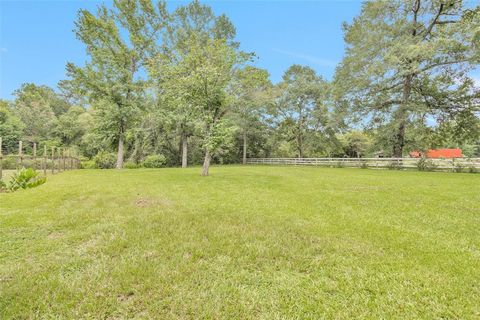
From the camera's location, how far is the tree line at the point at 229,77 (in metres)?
11.8

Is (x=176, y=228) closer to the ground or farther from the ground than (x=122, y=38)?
closer to the ground

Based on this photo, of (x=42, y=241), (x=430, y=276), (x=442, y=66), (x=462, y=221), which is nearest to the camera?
(x=430, y=276)

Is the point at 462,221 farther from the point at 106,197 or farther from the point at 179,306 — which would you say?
the point at 106,197

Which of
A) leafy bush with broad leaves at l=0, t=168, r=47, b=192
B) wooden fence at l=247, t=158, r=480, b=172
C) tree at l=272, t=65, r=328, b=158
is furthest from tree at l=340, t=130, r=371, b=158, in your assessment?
leafy bush with broad leaves at l=0, t=168, r=47, b=192

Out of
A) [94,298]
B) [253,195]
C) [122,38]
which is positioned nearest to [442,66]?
[253,195]

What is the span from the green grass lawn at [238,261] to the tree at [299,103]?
2291cm

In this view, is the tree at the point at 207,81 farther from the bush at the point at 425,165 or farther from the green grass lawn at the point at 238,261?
the bush at the point at 425,165

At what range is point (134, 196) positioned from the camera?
263 inches

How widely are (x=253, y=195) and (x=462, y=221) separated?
4540mm

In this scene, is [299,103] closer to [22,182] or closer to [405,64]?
[405,64]

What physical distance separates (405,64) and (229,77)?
40.3 ft

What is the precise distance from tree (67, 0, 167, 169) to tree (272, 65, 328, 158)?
15059 millimetres

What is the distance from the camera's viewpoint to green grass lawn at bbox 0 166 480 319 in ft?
6.72

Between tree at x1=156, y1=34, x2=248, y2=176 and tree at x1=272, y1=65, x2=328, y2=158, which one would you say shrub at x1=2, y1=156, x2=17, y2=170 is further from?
tree at x1=272, y1=65, x2=328, y2=158
